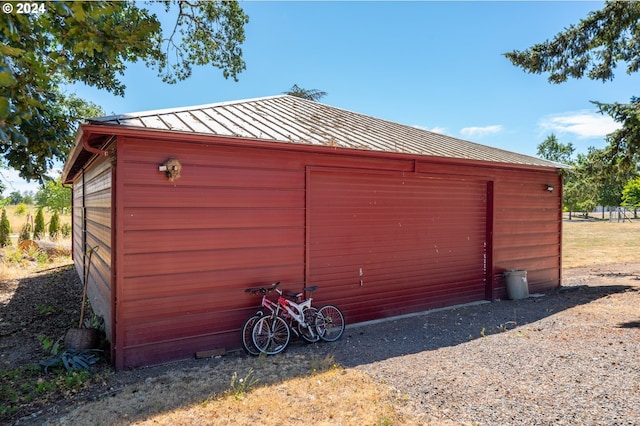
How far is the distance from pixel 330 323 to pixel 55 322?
15.4 ft

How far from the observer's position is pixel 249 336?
181 inches

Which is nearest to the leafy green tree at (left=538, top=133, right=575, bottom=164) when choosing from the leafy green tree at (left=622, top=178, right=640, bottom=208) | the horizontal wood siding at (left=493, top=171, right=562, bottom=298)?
the leafy green tree at (left=622, top=178, right=640, bottom=208)

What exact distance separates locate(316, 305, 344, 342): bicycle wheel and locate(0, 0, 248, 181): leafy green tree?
3742 mm

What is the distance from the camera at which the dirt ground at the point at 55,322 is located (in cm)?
346

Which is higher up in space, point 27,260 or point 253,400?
point 253,400

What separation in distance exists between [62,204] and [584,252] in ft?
97.4

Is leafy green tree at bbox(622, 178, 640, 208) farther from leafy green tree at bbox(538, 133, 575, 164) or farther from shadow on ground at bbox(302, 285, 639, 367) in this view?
shadow on ground at bbox(302, 285, 639, 367)

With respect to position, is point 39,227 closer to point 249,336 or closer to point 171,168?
point 171,168

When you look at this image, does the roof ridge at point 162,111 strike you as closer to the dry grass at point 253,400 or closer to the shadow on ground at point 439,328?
the dry grass at point 253,400

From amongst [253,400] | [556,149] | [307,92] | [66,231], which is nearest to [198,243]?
[253,400]

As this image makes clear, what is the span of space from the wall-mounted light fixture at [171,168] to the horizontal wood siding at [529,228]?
617cm

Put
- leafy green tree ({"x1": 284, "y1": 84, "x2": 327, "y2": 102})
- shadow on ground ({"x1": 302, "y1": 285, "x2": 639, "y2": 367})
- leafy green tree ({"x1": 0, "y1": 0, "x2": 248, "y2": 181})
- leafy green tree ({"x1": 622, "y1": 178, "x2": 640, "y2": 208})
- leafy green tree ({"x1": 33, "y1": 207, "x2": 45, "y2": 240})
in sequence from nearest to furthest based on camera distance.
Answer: leafy green tree ({"x1": 0, "y1": 0, "x2": 248, "y2": 181}) < shadow on ground ({"x1": 302, "y1": 285, "x2": 639, "y2": 367}) < leafy green tree ({"x1": 33, "y1": 207, "x2": 45, "y2": 240}) < leafy green tree ({"x1": 284, "y1": 84, "x2": 327, "y2": 102}) < leafy green tree ({"x1": 622, "y1": 178, "x2": 640, "y2": 208})

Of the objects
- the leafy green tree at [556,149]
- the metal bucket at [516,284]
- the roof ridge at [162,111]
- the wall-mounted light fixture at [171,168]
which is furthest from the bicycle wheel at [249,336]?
the leafy green tree at [556,149]

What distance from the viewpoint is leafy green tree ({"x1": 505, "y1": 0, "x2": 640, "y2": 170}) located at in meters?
9.17
